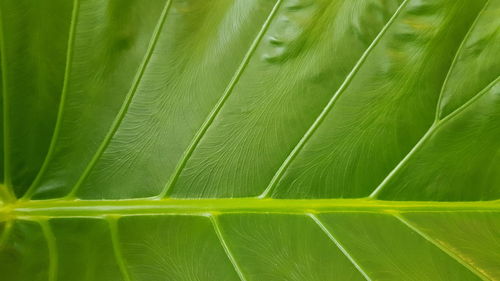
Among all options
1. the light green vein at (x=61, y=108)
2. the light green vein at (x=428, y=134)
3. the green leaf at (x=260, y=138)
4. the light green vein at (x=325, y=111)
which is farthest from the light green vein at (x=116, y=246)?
the light green vein at (x=428, y=134)

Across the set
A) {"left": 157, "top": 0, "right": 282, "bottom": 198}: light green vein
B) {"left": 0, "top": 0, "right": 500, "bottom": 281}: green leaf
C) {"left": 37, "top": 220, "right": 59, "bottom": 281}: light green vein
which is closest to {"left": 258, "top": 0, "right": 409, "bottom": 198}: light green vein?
{"left": 0, "top": 0, "right": 500, "bottom": 281}: green leaf

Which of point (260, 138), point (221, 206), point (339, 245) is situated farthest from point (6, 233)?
point (339, 245)

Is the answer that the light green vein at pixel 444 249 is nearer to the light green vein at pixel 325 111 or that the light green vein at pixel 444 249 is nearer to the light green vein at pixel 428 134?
the light green vein at pixel 428 134

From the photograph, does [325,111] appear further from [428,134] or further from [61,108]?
[61,108]

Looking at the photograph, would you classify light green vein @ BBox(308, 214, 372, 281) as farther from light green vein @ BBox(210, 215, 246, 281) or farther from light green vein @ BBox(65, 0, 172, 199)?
light green vein @ BBox(65, 0, 172, 199)

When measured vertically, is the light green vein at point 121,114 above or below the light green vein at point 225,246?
above
